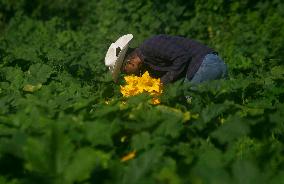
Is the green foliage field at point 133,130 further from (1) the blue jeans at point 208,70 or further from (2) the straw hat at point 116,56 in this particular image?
(1) the blue jeans at point 208,70

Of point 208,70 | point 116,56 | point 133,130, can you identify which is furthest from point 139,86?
point 133,130

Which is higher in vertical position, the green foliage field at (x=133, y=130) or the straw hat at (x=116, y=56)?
the green foliage field at (x=133, y=130)

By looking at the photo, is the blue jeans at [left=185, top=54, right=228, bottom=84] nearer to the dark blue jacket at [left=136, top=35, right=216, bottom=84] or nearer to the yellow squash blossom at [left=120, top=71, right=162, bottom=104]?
the dark blue jacket at [left=136, top=35, right=216, bottom=84]

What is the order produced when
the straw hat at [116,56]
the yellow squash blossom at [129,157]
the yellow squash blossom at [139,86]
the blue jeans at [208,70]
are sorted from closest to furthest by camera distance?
the yellow squash blossom at [129,157]
the yellow squash blossom at [139,86]
the straw hat at [116,56]
the blue jeans at [208,70]

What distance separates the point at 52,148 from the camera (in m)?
2.85

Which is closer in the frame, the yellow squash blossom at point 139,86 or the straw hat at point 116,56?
the yellow squash blossom at point 139,86

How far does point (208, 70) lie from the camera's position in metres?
6.29

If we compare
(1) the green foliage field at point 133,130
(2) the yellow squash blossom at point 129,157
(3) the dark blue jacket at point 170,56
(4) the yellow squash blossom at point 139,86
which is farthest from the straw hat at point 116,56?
(2) the yellow squash blossom at point 129,157

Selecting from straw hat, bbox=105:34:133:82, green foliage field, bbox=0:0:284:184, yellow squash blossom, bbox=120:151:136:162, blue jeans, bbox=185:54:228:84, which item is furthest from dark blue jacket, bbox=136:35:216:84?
yellow squash blossom, bbox=120:151:136:162

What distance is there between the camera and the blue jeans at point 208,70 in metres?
6.28

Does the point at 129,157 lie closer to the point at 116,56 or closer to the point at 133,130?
the point at 133,130

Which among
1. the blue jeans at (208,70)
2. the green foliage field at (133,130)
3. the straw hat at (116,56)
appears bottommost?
the blue jeans at (208,70)

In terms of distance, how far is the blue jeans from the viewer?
6.28 metres

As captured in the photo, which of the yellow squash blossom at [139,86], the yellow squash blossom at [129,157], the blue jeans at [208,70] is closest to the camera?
the yellow squash blossom at [129,157]
